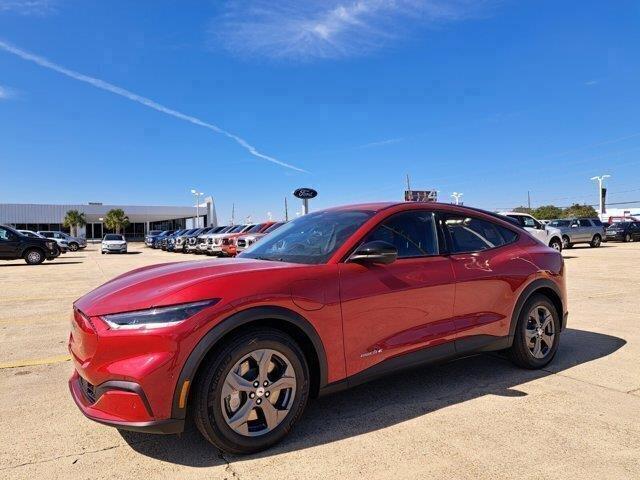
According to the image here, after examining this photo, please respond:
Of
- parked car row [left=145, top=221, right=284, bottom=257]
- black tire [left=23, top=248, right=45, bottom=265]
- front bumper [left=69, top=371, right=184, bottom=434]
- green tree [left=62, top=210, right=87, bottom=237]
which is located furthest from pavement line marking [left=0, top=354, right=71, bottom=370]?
green tree [left=62, top=210, right=87, bottom=237]

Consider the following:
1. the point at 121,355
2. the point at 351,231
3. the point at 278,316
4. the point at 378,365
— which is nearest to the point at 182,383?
the point at 121,355

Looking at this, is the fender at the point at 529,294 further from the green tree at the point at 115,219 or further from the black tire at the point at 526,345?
the green tree at the point at 115,219

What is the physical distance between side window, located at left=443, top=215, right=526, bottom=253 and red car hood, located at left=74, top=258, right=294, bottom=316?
168cm

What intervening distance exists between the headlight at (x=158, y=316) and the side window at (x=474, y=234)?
2.37 m

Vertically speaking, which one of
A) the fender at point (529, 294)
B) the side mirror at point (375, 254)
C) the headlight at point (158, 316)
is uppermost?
the side mirror at point (375, 254)

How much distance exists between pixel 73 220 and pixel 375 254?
79732 millimetres

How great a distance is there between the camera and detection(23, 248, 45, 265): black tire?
20648mm

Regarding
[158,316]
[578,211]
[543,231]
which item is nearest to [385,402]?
[158,316]

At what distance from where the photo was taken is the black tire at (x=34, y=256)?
20648mm

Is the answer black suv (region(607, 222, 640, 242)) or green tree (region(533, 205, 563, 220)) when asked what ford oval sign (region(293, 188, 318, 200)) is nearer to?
black suv (region(607, 222, 640, 242))

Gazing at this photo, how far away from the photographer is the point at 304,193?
58.5 ft

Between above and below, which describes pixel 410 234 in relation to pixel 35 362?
above

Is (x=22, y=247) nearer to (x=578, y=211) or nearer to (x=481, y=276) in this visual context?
(x=481, y=276)

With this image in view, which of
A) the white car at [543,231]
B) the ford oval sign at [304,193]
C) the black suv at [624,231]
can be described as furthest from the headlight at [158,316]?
the black suv at [624,231]
